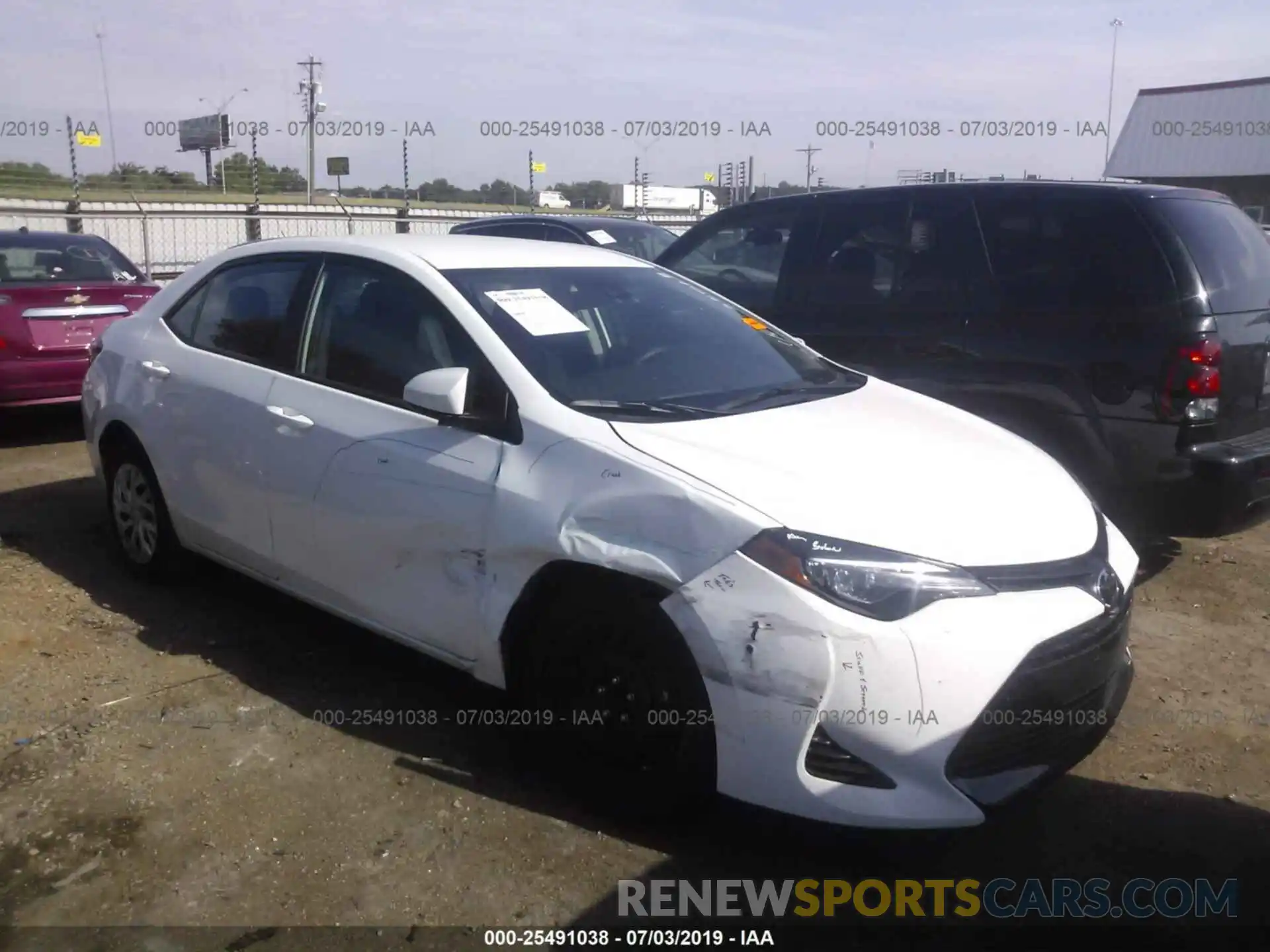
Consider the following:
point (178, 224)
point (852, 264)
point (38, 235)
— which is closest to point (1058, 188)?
point (852, 264)

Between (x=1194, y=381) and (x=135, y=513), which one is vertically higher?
(x=1194, y=381)

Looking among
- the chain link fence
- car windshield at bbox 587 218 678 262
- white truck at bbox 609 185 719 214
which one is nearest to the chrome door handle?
car windshield at bbox 587 218 678 262

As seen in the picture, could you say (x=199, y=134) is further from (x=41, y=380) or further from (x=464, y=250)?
(x=464, y=250)

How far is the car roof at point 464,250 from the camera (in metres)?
4.04

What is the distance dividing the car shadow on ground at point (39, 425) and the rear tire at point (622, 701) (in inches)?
237

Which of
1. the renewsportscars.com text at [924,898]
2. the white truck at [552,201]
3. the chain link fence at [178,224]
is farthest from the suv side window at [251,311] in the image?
the white truck at [552,201]

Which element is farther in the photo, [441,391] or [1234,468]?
[1234,468]

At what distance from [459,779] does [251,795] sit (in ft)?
Answer: 2.09

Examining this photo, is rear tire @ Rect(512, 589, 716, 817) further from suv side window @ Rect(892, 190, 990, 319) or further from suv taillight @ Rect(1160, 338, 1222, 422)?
suv side window @ Rect(892, 190, 990, 319)

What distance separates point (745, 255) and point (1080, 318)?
2160 mm

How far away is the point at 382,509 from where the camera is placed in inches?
145

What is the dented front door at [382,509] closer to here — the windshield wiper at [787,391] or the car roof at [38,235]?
the windshield wiper at [787,391]

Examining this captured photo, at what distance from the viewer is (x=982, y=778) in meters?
2.82

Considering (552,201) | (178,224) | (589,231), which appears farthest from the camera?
(552,201)
